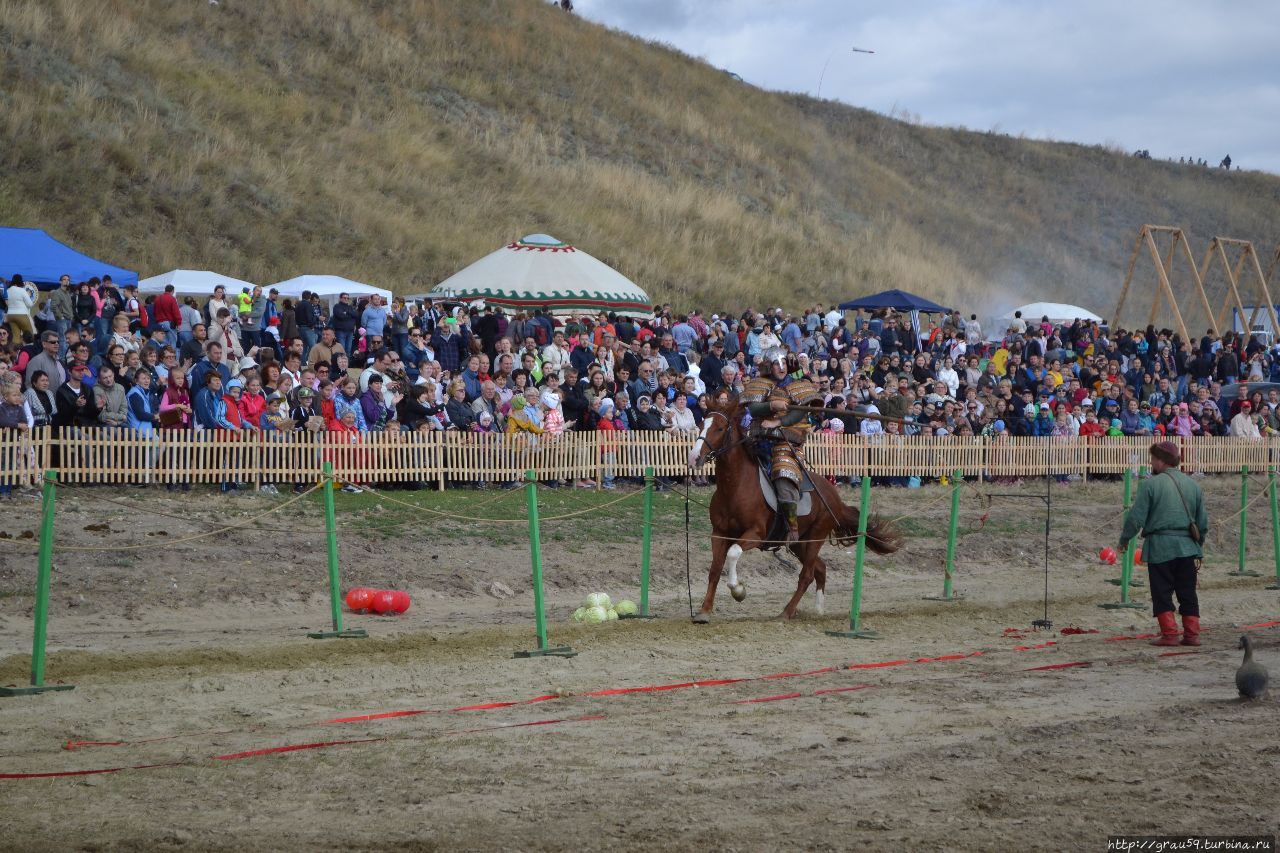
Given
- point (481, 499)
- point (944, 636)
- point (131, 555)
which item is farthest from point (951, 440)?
point (131, 555)

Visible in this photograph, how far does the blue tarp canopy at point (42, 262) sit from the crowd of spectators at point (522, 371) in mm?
918

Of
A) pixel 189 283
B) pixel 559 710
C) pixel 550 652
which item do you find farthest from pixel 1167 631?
pixel 189 283

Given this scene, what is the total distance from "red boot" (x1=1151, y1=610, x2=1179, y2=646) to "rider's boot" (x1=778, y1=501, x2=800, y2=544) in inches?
151

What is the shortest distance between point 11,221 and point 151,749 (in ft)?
91.5

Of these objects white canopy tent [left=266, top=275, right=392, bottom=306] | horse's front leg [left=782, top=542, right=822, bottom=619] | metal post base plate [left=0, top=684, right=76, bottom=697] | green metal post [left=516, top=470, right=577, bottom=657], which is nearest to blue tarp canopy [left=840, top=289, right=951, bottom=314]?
white canopy tent [left=266, top=275, right=392, bottom=306]

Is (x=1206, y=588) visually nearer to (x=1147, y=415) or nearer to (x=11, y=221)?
(x=1147, y=415)

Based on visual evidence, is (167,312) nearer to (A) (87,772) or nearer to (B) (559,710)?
(B) (559,710)

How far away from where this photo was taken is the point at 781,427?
50.3 ft

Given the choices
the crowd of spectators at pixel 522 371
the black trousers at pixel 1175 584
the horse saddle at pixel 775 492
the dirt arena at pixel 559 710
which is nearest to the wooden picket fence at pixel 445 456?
the crowd of spectators at pixel 522 371

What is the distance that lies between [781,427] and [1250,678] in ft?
19.8

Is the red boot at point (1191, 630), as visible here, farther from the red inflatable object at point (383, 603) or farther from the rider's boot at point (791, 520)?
the red inflatable object at point (383, 603)

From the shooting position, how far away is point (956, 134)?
93188mm

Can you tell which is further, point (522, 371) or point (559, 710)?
point (522, 371)

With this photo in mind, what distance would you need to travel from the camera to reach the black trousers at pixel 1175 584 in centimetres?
1413
